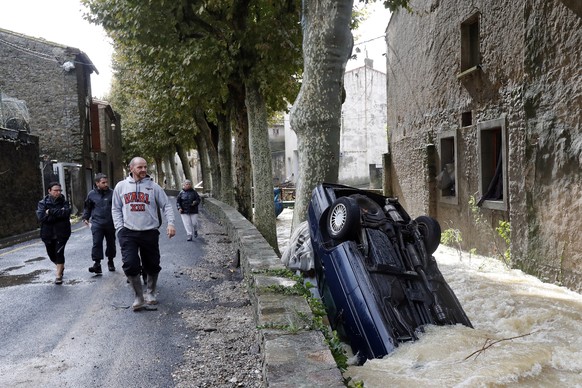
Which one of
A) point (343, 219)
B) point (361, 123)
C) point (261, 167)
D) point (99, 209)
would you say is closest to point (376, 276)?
point (343, 219)

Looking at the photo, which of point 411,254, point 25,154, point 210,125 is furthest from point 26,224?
point 411,254

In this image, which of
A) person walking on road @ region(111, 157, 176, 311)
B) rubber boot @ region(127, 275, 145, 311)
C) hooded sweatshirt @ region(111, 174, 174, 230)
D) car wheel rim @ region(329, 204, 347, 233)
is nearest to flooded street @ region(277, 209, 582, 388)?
car wheel rim @ region(329, 204, 347, 233)

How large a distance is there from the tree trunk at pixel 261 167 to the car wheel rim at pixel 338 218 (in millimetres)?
5474

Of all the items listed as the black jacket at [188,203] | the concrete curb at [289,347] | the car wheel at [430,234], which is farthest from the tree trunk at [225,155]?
the concrete curb at [289,347]

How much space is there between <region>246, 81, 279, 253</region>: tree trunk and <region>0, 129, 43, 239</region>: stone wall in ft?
27.3

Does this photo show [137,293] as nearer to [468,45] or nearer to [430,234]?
[430,234]

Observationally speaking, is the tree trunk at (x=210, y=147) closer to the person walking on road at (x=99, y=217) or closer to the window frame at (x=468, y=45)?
the window frame at (x=468, y=45)

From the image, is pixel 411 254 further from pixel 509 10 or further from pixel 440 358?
pixel 509 10

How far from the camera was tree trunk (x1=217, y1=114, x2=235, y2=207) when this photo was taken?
19672 mm

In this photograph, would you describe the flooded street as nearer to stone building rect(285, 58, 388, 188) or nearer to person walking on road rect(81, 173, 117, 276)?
person walking on road rect(81, 173, 117, 276)

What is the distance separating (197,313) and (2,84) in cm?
2423

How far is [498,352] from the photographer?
15.7 feet

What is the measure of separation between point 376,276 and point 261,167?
6.90m

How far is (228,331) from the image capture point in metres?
5.57
